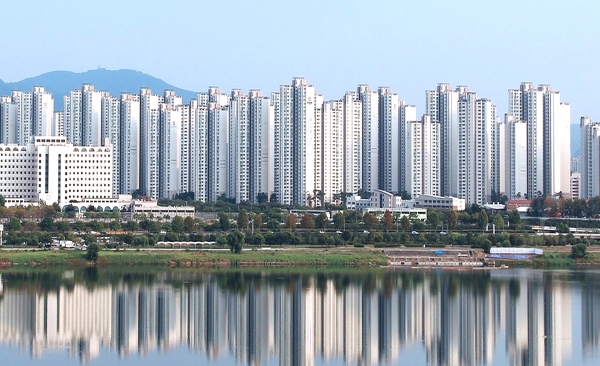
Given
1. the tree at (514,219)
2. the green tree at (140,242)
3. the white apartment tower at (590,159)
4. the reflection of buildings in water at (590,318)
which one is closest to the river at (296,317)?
the reflection of buildings in water at (590,318)

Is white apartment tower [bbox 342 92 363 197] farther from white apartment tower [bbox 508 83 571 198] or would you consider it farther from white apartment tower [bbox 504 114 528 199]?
white apartment tower [bbox 508 83 571 198]

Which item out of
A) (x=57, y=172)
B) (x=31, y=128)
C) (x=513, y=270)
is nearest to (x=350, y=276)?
(x=513, y=270)

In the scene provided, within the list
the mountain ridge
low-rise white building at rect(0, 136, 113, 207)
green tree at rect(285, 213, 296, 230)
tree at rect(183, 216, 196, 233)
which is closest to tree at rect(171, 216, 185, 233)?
tree at rect(183, 216, 196, 233)

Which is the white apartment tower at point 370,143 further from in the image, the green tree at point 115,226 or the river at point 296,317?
the river at point 296,317

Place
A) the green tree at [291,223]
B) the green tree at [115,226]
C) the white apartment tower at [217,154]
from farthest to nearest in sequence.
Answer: the white apartment tower at [217,154], the green tree at [291,223], the green tree at [115,226]

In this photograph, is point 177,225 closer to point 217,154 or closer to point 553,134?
point 217,154

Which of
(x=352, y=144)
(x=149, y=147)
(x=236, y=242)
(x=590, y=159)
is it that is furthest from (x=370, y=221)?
(x=590, y=159)

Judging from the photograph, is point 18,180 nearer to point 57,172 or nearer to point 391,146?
point 57,172
